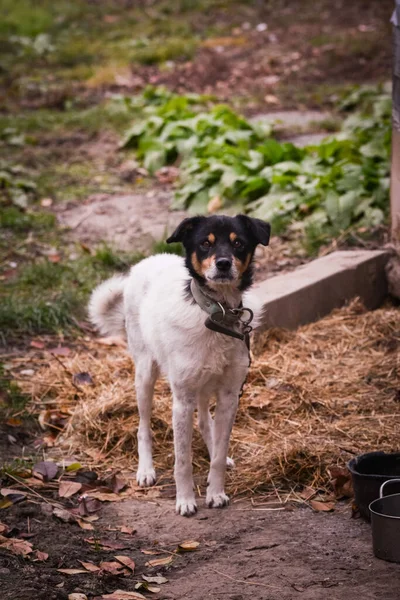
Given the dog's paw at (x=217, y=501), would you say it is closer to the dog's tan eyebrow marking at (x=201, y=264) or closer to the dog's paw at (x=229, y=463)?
the dog's paw at (x=229, y=463)

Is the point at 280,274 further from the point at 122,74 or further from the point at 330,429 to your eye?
the point at 122,74

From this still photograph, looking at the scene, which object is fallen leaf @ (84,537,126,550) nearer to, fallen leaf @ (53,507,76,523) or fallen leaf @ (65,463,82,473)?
fallen leaf @ (53,507,76,523)

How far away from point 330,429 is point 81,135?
777 cm

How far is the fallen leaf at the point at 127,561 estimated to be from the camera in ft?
12.6

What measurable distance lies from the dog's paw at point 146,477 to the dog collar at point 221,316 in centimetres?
97

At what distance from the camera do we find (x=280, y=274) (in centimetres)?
735

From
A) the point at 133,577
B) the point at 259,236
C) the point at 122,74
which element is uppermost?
the point at 259,236

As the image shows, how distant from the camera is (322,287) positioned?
6809 millimetres

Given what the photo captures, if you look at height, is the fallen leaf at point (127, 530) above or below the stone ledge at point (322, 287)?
above

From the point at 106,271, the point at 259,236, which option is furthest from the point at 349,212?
the point at 259,236

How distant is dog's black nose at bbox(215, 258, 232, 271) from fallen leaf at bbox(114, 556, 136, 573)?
136 centimetres

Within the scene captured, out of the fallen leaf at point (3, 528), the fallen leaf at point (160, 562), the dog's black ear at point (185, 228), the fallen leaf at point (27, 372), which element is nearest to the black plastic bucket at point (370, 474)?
the fallen leaf at point (160, 562)

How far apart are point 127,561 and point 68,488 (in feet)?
2.89

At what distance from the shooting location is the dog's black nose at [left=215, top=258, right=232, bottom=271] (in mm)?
4164
